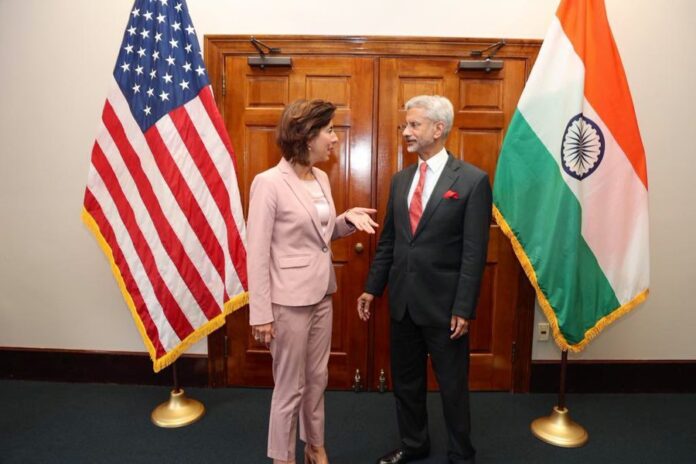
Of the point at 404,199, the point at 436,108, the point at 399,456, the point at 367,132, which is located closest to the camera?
the point at 436,108

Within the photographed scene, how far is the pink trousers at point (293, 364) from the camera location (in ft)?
6.08

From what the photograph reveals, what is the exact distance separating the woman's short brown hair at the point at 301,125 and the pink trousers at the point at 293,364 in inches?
25.0

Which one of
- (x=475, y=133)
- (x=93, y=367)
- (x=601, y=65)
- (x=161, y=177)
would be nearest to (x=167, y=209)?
(x=161, y=177)

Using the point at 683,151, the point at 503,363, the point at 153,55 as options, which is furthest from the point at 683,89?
the point at 153,55

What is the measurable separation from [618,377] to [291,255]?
2.44m

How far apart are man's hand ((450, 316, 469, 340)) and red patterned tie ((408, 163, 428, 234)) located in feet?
1.37

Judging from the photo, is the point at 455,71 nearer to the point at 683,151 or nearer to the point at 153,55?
the point at 683,151

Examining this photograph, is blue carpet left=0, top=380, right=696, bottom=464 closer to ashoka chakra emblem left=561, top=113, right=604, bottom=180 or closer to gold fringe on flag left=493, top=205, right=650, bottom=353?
gold fringe on flag left=493, top=205, right=650, bottom=353

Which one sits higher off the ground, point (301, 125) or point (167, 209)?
point (301, 125)

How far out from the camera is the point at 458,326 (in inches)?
74.9

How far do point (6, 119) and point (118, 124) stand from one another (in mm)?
1072

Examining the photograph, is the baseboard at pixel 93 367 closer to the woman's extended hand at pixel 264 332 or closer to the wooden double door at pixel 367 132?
the wooden double door at pixel 367 132

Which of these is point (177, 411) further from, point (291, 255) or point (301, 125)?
point (301, 125)

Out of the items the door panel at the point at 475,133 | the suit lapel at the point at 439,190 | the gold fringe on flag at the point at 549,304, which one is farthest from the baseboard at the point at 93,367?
the gold fringe on flag at the point at 549,304
